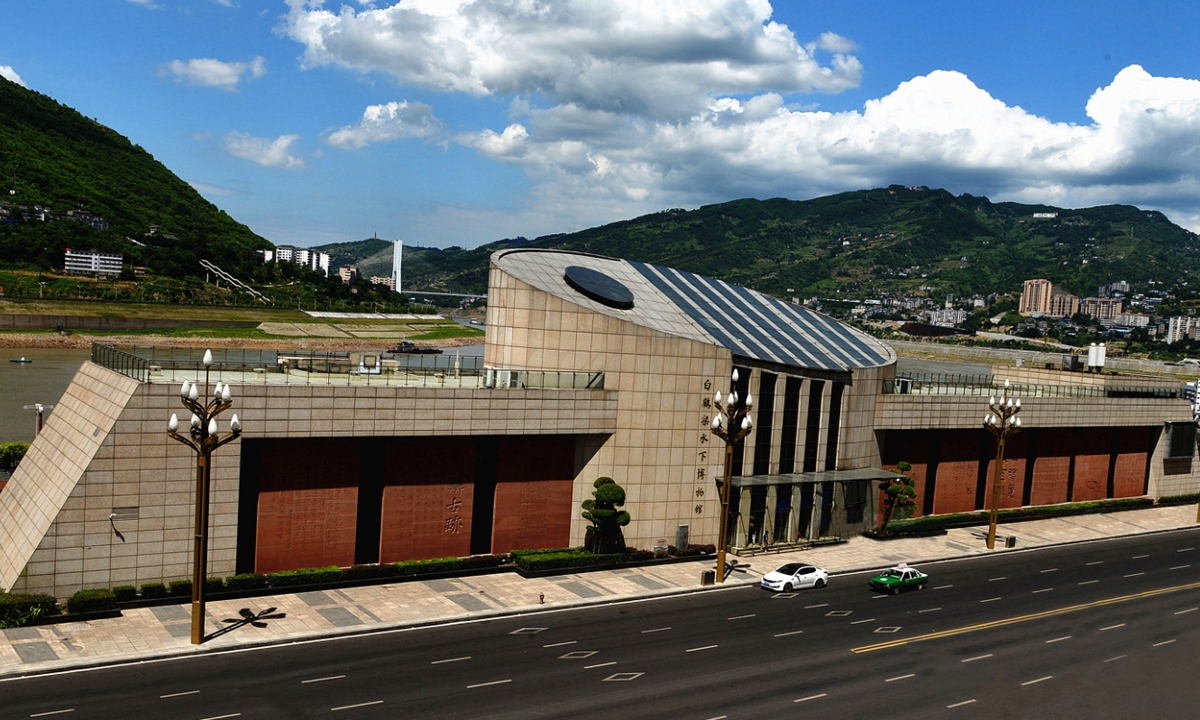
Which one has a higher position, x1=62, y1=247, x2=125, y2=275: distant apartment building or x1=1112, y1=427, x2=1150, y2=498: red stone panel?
x1=62, y1=247, x2=125, y2=275: distant apartment building

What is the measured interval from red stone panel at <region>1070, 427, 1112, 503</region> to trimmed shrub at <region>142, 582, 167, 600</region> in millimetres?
59940

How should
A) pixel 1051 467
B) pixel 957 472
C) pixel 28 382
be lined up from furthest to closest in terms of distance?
pixel 28 382, pixel 1051 467, pixel 957 472

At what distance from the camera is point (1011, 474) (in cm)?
6066

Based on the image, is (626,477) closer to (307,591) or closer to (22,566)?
(307,591)

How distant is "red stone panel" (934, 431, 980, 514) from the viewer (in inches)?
2259

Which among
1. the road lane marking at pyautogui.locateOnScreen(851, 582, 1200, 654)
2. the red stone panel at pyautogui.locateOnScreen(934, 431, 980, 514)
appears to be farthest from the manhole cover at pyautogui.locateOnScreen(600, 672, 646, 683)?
the red stone panel at pyautogui.locateOnScreen(934, 431, 980, 514)

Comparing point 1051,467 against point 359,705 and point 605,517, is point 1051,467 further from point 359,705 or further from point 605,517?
point 359,705

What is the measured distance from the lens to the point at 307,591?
34438 millimetres

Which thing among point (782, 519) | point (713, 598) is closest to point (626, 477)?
point (713, 598)

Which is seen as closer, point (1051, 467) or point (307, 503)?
point (307, 503)

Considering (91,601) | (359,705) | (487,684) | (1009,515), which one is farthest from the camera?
(1009,515)

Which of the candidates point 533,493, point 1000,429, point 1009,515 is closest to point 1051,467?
point 1009,515

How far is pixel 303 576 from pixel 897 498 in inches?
1327

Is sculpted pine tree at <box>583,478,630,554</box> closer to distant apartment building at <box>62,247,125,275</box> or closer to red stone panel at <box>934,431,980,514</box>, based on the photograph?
red stone panel at <box>934,431,980,514</box>
